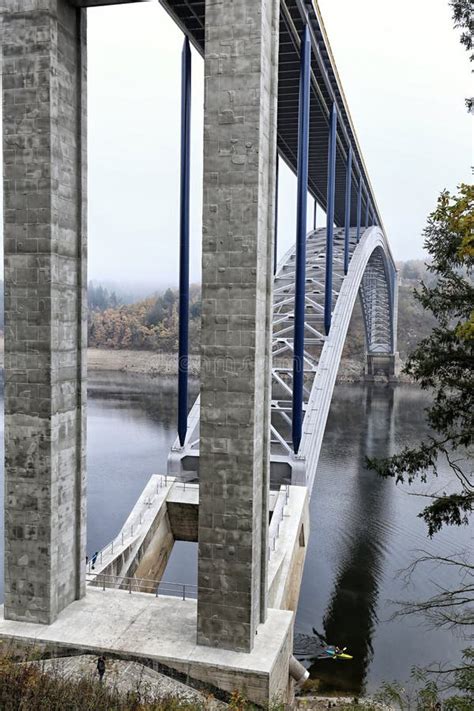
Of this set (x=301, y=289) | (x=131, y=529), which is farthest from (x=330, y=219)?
(x=131, y=529)

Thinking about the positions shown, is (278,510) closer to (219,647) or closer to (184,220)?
(219,647)

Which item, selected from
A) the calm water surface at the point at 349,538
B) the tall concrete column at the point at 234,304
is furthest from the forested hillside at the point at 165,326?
the tall concrete column at the point at 234,304

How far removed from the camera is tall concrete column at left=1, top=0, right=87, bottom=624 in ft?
31.7

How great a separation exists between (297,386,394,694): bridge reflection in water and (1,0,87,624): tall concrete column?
24.5 feet

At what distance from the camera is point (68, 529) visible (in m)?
10.5

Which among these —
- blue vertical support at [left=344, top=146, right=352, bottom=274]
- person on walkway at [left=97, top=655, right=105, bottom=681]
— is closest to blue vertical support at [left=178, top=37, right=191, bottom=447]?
person on walkway at [left=97, top=655, right=105, bottom=681]

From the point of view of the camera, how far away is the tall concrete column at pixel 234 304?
9148 millimetres

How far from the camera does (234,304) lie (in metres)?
9.38

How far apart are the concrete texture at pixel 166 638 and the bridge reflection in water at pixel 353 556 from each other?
4.86m

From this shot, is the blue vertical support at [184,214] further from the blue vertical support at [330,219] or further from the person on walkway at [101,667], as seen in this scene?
the person on walkway at [101,667]

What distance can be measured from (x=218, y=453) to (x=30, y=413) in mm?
3047

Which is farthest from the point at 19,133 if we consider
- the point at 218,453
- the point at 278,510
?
Answer: the point at 278,510

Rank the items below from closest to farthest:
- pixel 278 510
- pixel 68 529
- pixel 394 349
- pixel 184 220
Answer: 1. pixel 68 529
2. pixel 278 510
3. pixel 184 220
4. pixel 394 349

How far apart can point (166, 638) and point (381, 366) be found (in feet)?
200
